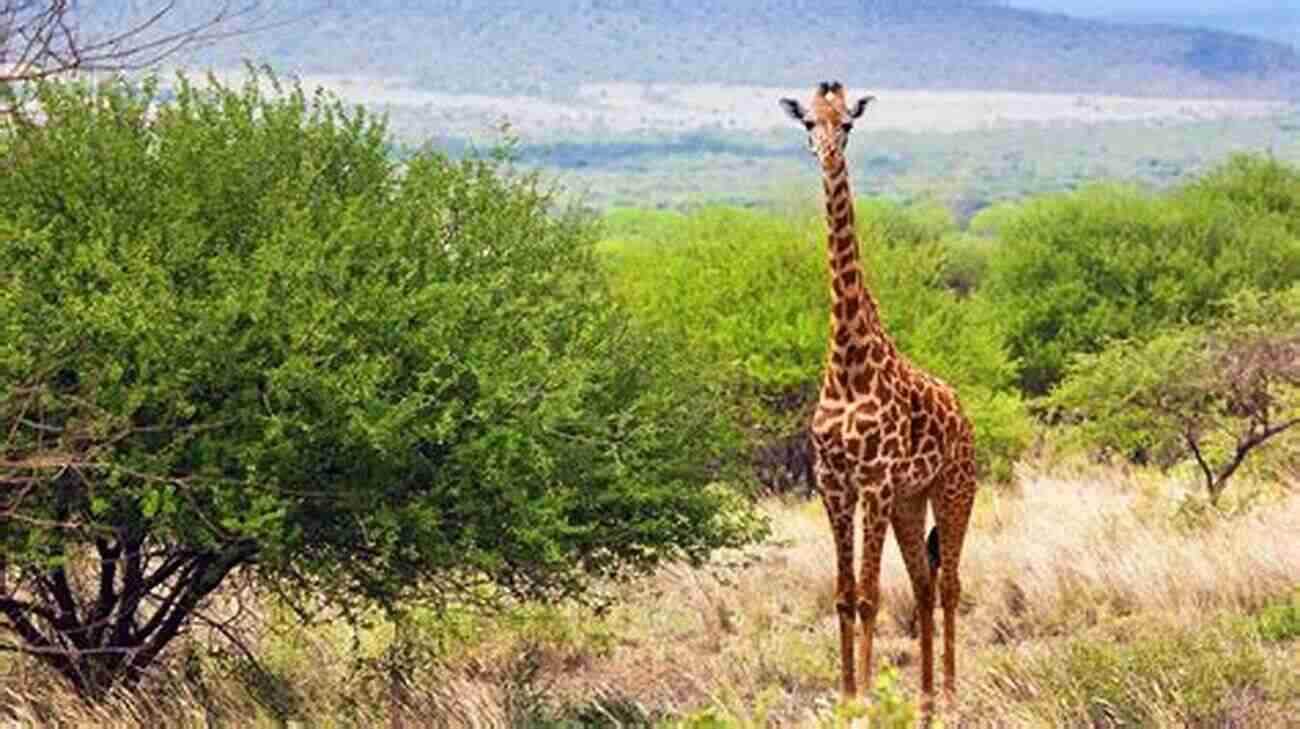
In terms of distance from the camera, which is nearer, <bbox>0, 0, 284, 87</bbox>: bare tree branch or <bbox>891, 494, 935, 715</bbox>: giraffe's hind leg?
<bbox>0, 0, 284, 87</bbox>: bare tree branch

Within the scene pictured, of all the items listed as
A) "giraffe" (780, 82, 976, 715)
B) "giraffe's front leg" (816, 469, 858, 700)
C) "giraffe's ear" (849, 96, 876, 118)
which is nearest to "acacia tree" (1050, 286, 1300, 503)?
"giraffe" (780, 82, 976, 715)

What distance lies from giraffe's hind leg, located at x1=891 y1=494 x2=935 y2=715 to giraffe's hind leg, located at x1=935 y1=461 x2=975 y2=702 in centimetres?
10

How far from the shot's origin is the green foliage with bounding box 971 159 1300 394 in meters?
40.3

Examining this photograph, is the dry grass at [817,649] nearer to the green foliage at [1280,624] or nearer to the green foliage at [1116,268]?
the green foliage at [1280,624]

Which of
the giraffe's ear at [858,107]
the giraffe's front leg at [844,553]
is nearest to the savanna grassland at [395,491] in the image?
the giraffe's front leg at [844,553]

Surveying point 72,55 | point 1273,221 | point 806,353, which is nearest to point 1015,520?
point 806,353

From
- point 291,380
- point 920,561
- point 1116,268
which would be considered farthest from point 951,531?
point 1116,268

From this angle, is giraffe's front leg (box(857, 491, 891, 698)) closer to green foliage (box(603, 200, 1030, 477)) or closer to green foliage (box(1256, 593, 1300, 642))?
green foliage (box(1256, 593, 1300, 642))

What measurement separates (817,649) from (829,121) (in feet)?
15.8

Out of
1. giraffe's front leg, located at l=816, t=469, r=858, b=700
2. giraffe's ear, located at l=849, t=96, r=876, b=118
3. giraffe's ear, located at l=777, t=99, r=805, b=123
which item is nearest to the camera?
giraffe's ear, located at l=849, t=96, r=876, b=118

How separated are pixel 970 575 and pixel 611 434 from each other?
531 centimetres

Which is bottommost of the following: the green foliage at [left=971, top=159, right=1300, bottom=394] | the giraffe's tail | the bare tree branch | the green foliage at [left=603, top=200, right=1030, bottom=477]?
the green foliage at [left=971, top=159, right=1300, bottom=394]

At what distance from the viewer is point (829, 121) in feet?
34.4

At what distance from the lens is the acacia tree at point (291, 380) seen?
34.1ft
